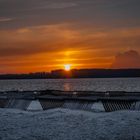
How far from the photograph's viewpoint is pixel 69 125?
41.2 m

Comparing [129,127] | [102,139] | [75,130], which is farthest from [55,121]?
[102,139]

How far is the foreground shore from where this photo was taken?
1352 inches

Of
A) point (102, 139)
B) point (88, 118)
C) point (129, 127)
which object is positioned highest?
point (88, 118)

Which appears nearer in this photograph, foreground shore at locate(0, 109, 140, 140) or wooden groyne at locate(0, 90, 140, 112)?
foreground shore at locate(0, 109, 140, 140)

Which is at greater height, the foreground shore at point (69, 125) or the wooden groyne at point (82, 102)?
the wooden groyne at point (82, 102)

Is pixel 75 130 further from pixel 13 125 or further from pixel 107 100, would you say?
pixel 107 100

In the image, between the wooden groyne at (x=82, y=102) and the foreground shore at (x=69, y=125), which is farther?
the wooden groyne at (x=82, y=102)

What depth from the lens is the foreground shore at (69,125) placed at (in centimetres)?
3434

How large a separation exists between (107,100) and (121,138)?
19.2m

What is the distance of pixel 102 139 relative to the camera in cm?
3247

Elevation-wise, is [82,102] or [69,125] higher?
[82,102]

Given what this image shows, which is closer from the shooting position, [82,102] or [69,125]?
[69,125]

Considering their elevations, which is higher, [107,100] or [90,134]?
[107,100]

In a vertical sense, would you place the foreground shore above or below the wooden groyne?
below
